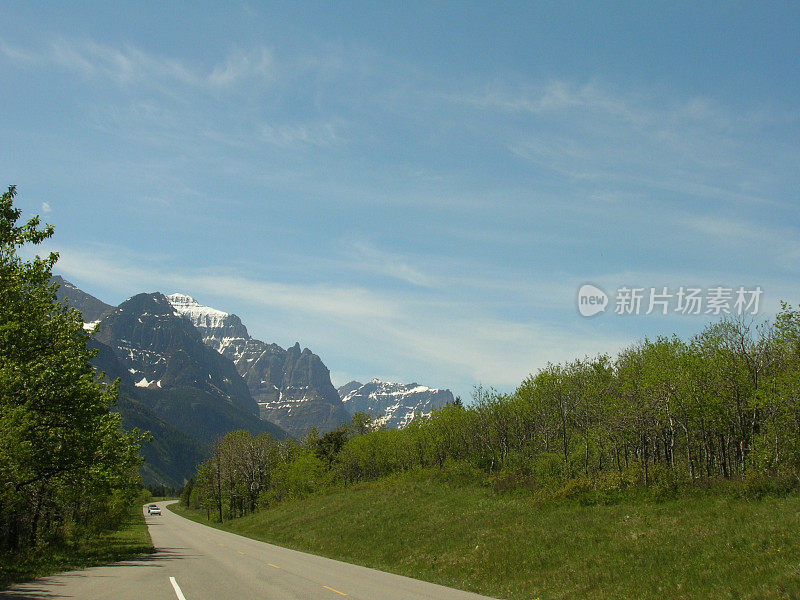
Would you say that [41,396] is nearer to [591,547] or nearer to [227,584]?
[227,584]

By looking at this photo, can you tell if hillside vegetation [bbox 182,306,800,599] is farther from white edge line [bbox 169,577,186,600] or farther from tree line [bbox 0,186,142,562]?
tree line [bbox 0,186,142,562]

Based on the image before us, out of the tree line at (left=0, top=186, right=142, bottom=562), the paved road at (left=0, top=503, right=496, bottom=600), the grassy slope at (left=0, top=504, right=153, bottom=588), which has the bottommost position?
the grassy slope at (left=0, top=504, right=153, bottom=588)

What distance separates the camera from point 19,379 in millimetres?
22734

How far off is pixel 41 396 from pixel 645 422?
118 ft

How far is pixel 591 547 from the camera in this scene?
24.6 metres

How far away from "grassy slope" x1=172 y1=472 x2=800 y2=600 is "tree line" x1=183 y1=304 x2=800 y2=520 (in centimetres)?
435

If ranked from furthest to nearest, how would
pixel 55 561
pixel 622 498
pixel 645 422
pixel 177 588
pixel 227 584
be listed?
pixel 645 422 → pixel 622 498 → pixel 55 561 → pixel 227 584 → pixel 177 588

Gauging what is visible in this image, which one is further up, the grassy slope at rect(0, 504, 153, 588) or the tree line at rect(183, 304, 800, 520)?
the tree line at rect(183, 304, 800, 520)

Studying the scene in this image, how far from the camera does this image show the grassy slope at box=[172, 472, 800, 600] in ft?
58.5

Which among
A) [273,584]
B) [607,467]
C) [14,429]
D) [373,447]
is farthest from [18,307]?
[373,447]

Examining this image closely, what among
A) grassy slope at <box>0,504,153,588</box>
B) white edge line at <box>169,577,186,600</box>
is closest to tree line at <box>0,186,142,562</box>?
grassy slope at <box>0,504,153,588</box>

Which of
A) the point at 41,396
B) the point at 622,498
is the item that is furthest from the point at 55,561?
the point at 622,498

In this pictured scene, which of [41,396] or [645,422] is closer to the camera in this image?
[41,396]

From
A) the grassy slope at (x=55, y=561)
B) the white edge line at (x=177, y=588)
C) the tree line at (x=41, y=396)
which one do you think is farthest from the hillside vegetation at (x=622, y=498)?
the tree line at (x=41, y=396)
